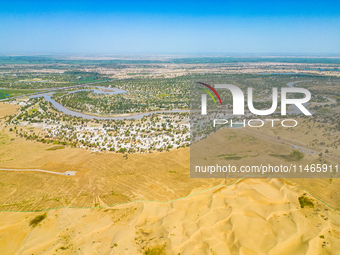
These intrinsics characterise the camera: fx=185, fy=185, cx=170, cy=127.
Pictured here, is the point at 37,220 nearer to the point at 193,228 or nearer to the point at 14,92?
the point at 193,228

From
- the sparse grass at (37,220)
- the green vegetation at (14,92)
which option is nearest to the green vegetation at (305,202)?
the sparse grass at (37,220)

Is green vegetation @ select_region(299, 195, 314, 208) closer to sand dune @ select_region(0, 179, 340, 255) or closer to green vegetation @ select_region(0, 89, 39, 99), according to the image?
sand dune @ select_region(0, 179, 340, 255)

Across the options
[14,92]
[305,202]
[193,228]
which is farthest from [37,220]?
[14,92]

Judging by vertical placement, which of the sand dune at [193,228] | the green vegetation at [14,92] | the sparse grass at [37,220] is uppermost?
the green vegetation at [14,92]

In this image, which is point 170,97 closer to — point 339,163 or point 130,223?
point 339,163

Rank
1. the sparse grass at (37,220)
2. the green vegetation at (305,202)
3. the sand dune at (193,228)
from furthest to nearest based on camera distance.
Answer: the green vegetation at (305,202)
the sparse grass at (37,220)
the sand dune at (193,228)

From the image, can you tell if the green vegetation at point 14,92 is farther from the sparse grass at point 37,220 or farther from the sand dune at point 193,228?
the sparse grass at point 37,220
